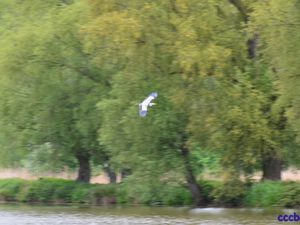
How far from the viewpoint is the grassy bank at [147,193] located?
114 feet

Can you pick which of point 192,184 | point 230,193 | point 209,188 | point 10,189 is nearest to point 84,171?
point 10,189

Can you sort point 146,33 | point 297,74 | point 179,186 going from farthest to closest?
1. point 179,186
2. point 146,33
3. point 297,74

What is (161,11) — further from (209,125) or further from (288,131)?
(288,131)

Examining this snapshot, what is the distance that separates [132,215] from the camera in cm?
3244

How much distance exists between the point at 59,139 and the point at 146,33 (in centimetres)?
1080

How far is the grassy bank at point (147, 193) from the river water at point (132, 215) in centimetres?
94

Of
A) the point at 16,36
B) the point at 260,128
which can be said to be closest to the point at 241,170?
the point at 260,128

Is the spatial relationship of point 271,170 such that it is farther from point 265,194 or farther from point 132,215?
point 132,215

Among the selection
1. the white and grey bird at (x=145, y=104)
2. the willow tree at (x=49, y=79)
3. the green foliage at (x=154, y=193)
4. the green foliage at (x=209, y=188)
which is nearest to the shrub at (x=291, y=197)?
the green foliage at (x=209, y=188)

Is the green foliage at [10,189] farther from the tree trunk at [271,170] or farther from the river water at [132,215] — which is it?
the tree trunk at [271,170]

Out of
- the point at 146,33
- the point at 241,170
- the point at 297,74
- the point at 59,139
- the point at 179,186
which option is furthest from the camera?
the point at 59,139

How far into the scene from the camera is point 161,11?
33.2 meters

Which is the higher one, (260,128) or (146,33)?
(146,33)

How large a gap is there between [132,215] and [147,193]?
12.0 ft
